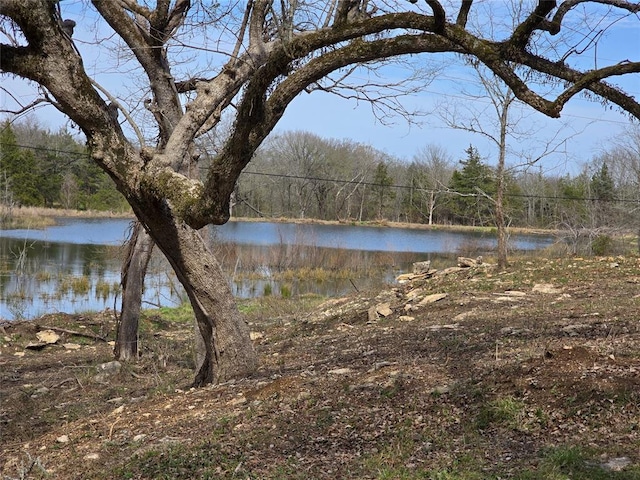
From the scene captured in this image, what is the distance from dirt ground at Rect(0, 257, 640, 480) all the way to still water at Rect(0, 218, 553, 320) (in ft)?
24.1

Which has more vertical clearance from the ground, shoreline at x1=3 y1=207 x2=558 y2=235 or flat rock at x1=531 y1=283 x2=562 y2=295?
shoreline at x1=3 y1=207 x2=558 y2=235

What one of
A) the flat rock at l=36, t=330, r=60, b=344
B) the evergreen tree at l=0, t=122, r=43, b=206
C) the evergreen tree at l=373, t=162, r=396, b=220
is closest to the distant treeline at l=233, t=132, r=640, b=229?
the evergreen tree at l=373, t=162, r=396, b=220

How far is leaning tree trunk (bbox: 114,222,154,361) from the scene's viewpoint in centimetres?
891

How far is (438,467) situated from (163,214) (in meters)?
3.23

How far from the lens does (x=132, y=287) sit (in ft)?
30.1

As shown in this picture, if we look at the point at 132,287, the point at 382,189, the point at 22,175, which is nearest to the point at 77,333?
the point at 132,287

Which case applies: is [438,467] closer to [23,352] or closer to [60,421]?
[60,421]

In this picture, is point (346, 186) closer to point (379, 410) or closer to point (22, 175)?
point (22, 175)

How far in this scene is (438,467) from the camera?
3.71 m

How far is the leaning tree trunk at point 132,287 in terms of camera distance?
8914mm

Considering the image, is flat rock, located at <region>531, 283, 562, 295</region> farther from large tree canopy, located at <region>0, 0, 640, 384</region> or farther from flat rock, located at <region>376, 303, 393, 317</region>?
large tree canopy, located at <region>0, 0, 640, 384</region>

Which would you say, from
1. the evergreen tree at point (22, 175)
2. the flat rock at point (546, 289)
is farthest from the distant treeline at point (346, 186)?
the flat rock at point (546, 289)

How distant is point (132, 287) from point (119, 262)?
58.8ft

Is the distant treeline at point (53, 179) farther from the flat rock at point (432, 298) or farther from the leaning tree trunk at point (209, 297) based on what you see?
the leaning tree trunk at point (209, 297)
